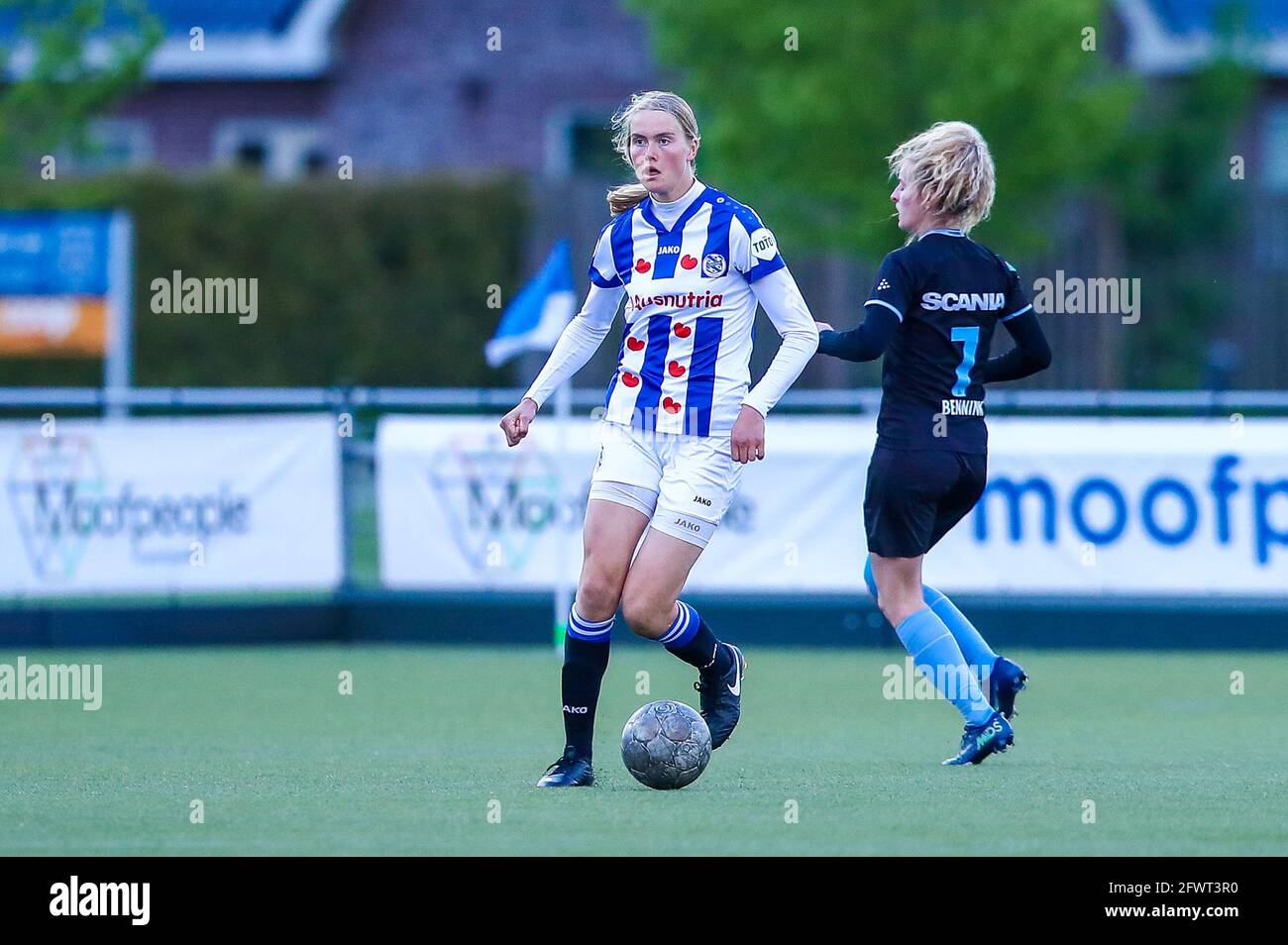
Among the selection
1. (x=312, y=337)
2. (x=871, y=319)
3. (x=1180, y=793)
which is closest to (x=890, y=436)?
Answer: (x=871, y=319)

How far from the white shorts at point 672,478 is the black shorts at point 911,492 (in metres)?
0.65

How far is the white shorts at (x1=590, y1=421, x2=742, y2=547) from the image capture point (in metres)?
7.02

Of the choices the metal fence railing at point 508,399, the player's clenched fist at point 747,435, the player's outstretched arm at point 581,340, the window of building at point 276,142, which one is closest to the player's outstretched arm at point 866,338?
the player's clenched fist at point 747,435

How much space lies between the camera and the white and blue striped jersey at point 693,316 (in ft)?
23.2

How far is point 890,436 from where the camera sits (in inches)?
299

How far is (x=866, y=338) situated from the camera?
7250mm

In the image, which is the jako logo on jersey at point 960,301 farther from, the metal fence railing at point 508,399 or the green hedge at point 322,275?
the green hedge at point 322,275

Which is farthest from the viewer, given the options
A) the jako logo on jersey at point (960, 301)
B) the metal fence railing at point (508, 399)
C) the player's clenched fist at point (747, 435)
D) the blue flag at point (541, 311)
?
the metal fence railing at point (508, 399)

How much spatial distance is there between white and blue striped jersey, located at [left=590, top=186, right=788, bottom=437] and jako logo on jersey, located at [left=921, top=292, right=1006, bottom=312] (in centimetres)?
66

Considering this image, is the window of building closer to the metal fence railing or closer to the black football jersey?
the metal fence railing

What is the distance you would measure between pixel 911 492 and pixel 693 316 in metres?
1.03

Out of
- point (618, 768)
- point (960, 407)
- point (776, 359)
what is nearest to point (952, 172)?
point (960, 407)

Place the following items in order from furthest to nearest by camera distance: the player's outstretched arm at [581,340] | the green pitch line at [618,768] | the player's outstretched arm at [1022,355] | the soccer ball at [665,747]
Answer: the player's outstretched arm at [1022,355]
the player's outstretched arm at [581,340]
the soccer ball at [665,747]
the green pitch line at [618,768]

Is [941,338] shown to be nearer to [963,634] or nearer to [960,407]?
[960,407]
